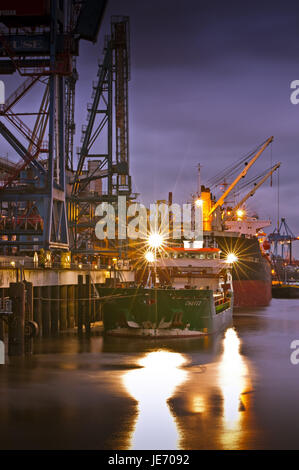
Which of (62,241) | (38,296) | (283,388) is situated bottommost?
(283,388)

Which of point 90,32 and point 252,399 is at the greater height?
point 90,32

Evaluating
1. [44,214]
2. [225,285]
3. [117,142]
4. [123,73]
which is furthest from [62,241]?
[123,73]

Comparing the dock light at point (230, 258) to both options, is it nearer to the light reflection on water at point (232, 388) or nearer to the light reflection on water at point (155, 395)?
the light reflection on water at point (232, 388)

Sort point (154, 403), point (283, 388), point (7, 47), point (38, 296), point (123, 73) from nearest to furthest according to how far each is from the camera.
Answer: point (154, 403), point (283, 388), point (38, 296), point (7, 47), point (123, 73)

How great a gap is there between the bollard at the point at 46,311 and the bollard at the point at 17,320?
8735 millimetres

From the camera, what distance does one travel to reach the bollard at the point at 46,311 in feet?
128

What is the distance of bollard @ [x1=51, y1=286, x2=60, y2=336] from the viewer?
40241 mm

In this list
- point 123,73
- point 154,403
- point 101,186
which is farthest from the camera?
point 101,186

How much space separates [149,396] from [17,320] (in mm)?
9427

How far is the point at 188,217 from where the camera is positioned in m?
89.1

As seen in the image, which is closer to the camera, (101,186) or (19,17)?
(19,17)

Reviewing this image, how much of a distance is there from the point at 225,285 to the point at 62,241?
631 inches

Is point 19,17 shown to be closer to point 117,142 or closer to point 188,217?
point 117,142

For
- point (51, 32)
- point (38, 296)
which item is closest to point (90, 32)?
point (51, 32)
